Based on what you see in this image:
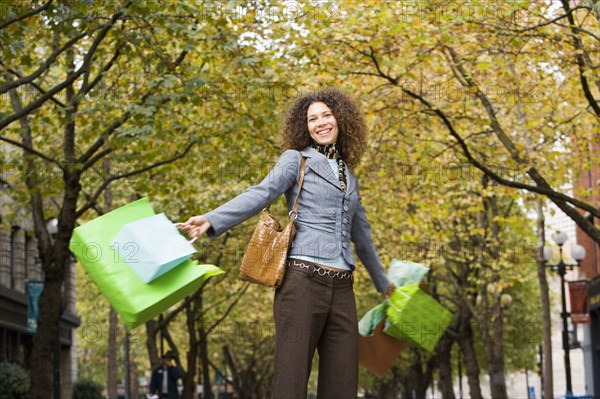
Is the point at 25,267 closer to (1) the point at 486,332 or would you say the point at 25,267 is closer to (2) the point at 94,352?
(1) the point at 486,332

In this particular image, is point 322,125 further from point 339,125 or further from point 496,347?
point 496,347

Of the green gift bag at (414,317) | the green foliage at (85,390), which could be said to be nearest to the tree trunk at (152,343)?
the green foliage at (85,390)

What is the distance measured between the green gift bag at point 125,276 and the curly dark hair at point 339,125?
1.26 m

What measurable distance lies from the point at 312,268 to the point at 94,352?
63.2 meters

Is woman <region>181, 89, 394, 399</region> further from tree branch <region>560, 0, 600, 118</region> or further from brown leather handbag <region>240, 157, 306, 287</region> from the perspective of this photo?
tree branch <region>560, 0, 600, 118</region>

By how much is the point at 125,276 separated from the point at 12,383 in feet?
68.9

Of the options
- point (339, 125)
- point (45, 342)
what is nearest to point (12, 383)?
point (45, 342)

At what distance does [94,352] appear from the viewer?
66.3m

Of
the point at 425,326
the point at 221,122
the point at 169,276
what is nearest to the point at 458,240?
the point at 221,122

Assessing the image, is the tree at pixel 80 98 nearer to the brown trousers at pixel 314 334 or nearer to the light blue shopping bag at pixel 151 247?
the light blue shopping bag at pixel 151 247

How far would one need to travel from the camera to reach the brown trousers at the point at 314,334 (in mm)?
5340

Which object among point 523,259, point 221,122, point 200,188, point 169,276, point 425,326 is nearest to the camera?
point 169,276

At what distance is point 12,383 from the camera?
24.8 meters

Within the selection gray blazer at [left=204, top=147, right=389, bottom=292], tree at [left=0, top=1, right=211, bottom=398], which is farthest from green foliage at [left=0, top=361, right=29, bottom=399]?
gray blazer at [left=204, top=147, right=389, bottom=292]
